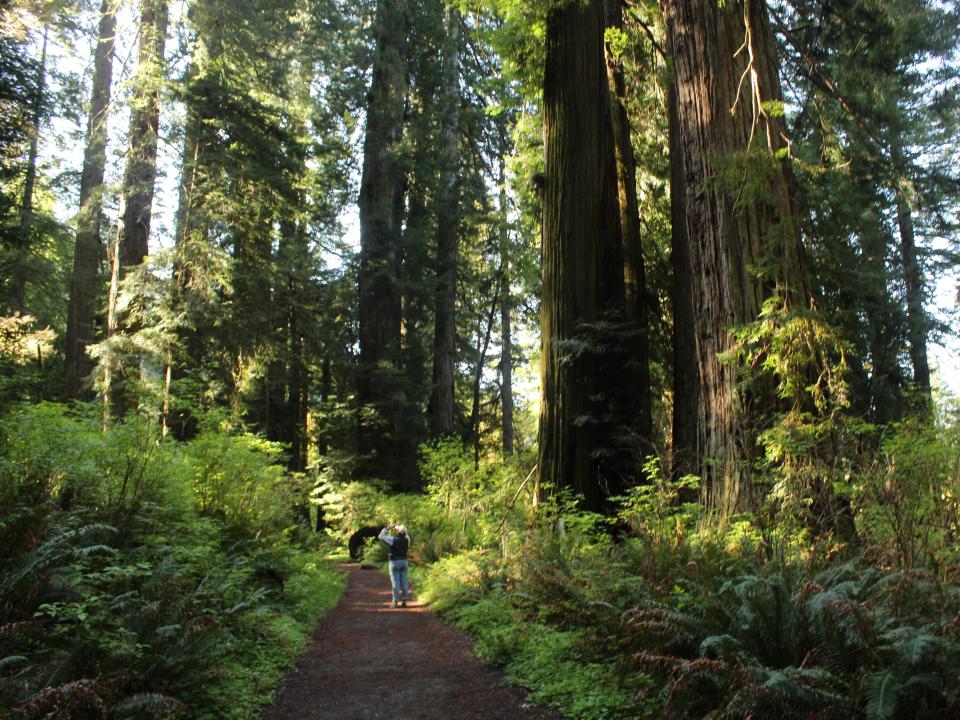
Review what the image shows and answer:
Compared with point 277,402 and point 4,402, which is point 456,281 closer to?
point 277,402

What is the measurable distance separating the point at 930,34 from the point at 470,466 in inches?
462

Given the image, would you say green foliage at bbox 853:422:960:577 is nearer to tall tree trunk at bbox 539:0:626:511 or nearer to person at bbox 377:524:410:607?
tall tree trunk at bbox 539:0:626:511

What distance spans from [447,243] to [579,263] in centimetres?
1514

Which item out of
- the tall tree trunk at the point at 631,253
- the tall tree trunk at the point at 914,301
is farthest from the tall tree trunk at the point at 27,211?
the tall tree trunk at the point at 914,301

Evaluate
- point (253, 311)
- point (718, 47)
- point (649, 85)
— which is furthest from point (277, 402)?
point (718, 47)

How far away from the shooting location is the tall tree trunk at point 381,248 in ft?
69.5

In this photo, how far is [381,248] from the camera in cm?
2183

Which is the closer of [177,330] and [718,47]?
[718,47]

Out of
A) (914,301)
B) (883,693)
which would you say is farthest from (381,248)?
(883,693)

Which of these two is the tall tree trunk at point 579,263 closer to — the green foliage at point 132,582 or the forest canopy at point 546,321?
the forest canopy at point 546,321

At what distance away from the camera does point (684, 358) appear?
352 inches

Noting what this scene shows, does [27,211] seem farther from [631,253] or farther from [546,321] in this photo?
[631,253]

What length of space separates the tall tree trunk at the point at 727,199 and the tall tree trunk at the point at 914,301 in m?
14.2

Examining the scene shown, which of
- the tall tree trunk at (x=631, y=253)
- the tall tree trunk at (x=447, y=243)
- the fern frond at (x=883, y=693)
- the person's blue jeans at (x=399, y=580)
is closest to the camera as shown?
the fern frond at (x=883, y=693)
